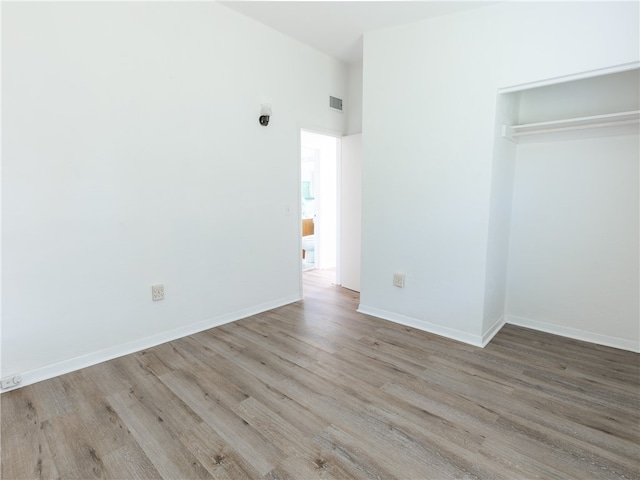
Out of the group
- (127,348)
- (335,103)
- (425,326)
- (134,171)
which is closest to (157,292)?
(127,348)

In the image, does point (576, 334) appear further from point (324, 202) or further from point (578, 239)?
point (324, 202)

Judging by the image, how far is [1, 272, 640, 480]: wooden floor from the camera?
1.58 meters

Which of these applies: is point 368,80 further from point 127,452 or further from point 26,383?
point 26,383

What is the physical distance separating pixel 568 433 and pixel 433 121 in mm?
2355

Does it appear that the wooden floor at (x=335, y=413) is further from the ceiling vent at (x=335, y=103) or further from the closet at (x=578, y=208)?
the ceiling vent at (x=335, y=103)

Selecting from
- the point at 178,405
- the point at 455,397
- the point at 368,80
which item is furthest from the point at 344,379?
the point at 368,80

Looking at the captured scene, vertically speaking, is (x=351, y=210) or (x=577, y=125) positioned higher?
(x=577, y=125)

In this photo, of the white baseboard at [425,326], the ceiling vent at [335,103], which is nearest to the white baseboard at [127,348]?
the white baseboard at [425,326]

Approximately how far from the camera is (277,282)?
3682 mm

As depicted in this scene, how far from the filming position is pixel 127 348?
262cm

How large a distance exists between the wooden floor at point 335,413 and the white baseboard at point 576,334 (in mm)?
104

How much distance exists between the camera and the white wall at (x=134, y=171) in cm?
212

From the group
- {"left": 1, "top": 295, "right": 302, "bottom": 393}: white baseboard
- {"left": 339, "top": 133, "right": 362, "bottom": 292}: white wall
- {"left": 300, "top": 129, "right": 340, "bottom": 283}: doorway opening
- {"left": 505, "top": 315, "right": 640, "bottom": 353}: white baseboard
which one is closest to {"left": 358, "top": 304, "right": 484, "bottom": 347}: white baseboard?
{"left": 505, "top": 315, "right": 640, "bottom": 353}: white baseboard

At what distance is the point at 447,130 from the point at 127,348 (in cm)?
315
